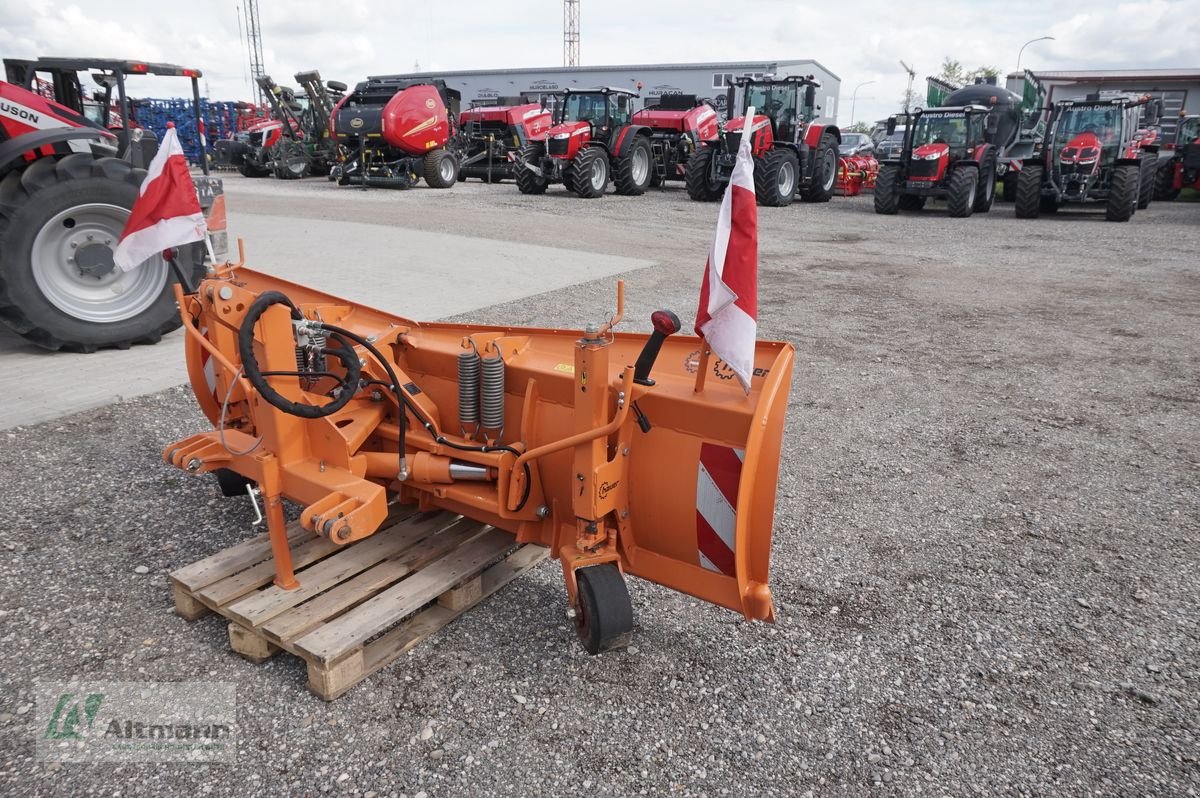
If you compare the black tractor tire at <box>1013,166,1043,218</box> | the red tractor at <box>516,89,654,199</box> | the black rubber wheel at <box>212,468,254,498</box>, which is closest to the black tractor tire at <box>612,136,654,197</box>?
the red tractor at <box>516,89,654,199</box>

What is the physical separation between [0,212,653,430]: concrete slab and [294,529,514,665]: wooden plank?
2.96 meters

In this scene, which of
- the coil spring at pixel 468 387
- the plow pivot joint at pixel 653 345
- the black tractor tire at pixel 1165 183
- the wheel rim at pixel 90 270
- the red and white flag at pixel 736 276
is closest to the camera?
the red and white flag at pixel 736 276

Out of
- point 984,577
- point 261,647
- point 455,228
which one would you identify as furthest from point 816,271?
point 261,647

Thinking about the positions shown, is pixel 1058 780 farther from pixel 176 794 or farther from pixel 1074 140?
pixel 1074 140

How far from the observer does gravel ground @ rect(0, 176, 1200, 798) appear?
2189 millimetres

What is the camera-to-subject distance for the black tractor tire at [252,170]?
866 inches

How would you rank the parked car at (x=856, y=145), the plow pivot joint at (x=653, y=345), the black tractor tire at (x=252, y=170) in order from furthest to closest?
the parked car at (x=856, y=145) < the black tractor tire at (x=252, y=170) < the plow pivot joint at (x=653, y=345)

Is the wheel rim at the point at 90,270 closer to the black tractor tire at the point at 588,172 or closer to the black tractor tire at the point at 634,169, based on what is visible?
the black tractor tire at the point at 588,172

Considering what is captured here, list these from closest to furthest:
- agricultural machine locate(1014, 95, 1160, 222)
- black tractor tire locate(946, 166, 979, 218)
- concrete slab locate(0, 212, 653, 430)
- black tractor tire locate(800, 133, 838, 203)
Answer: concrete slab locate(0, 212, 653, 430) < agricultural machine locate(1014, 95, 1160, 222) < black tractor tire locate(946, 166, 979, 218) < black tractor tire locate(800, 133, 838, 203)

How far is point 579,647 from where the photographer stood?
2.68 metres

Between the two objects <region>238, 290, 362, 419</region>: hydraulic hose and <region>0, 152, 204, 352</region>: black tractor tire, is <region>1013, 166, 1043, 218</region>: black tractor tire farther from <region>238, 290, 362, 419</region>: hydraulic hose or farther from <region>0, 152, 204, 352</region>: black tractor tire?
<region>238, 290, 362, 419</region>: hydraulic hose

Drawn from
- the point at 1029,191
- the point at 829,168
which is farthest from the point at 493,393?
the point at 829,168

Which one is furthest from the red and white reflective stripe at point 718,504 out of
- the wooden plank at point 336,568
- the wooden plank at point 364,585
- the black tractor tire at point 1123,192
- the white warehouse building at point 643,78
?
the white warehouse building at point 643,78

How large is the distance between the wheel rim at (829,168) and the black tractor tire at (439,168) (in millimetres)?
8451
